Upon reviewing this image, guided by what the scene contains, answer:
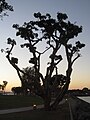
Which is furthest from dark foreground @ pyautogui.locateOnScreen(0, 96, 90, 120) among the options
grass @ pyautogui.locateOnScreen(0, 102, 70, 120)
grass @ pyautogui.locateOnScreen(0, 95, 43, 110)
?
grass @ pyautogui.locateOnScreen(0, 95, 43, 110)

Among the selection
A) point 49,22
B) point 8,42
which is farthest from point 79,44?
point 8,42

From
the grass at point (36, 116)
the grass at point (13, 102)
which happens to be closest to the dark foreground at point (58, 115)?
the grass at point (36, 116)

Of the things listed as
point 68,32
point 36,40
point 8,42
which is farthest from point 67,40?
point 8,42

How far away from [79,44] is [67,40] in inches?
67.4

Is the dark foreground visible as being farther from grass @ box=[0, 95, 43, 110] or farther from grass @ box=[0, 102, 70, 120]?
grass @ box=[0, 95, 43, 110]

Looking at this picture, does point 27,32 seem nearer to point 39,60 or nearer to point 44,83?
point 39,60

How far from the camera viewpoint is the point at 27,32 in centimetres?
4459

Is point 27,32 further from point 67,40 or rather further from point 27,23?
point 67,40

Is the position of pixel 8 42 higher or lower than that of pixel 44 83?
higher

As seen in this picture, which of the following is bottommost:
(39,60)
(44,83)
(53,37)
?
(44,83)

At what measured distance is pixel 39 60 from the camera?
4509 centimetres

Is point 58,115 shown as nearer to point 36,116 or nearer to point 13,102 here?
point 36,116

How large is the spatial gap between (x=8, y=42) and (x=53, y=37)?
19.4ft

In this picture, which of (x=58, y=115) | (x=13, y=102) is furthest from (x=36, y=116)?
(x=13, y=102)
